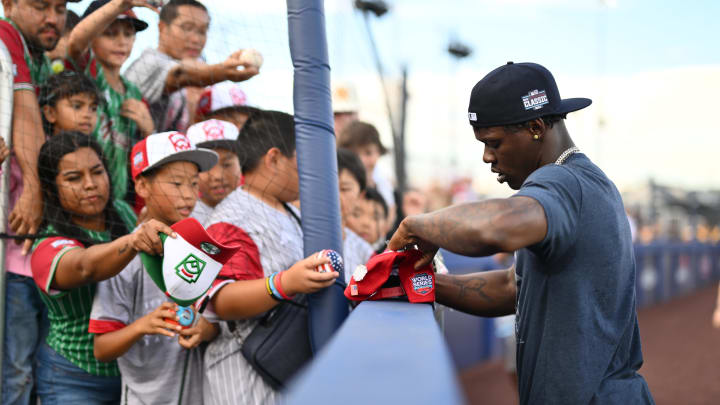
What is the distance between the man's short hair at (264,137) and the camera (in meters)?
3.00

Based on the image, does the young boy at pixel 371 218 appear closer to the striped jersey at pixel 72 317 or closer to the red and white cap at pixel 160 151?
the red and white cap at pixel 160 151

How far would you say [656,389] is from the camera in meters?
7.06

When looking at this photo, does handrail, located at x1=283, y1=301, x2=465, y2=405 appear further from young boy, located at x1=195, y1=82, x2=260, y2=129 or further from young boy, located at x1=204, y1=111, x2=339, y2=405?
young boy, located at x1=195, y1=82, x2=260, y2=129

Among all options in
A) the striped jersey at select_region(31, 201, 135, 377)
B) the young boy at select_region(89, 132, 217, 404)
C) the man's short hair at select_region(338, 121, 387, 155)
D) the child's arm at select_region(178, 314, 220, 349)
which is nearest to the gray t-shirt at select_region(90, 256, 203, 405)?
the young boy at select_region(89, 132, 217, 404)

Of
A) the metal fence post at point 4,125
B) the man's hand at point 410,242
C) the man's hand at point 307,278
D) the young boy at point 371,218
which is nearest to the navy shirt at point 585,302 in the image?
the man's hand at point 410,242

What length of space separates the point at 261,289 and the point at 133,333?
54 centimetres

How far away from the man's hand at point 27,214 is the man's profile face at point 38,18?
2.70 feet

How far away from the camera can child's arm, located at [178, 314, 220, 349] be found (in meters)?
2.51

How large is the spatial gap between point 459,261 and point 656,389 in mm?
3090

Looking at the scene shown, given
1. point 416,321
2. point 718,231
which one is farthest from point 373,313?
point 718,231

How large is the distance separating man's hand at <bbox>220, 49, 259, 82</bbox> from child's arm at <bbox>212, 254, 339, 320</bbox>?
113 centimetres

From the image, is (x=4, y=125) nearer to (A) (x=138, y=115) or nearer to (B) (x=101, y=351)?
(A) (x=138, y=115)

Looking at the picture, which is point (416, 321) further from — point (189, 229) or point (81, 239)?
point (81, 239)

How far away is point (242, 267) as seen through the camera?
8.57 feet
